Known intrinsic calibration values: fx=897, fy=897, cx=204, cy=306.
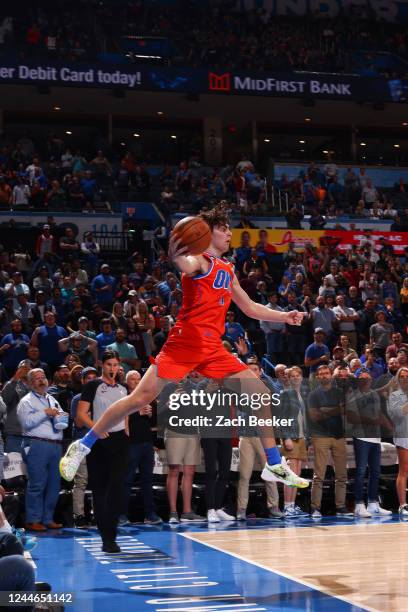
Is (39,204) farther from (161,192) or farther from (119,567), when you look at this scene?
(119,567)

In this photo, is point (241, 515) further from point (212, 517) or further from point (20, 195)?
point (20, 195)

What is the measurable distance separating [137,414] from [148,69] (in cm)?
1739

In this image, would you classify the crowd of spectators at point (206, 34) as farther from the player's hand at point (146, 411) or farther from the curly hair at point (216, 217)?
the curly hair at point (216, 217)

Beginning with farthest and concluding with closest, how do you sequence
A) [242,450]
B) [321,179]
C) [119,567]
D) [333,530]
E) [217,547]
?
[321,179], [242,450], [333,530], [217,547], [119,567]

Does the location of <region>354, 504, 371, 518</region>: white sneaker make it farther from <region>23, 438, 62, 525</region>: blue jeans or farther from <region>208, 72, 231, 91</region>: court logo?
<region>208, 72, 231, 91</region>: court logo

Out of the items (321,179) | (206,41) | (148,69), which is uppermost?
(206,41)

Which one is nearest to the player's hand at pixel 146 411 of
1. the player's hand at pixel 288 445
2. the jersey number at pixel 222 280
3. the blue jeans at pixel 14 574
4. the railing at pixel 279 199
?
the player's hand at pixel 288 445

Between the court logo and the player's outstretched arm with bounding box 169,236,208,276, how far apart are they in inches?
841

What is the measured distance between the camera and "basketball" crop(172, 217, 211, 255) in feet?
21.1

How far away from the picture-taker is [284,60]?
28859mm

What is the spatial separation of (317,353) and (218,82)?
1480 cm

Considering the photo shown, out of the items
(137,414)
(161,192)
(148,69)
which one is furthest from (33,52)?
(137,414)

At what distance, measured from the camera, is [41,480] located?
434 inches

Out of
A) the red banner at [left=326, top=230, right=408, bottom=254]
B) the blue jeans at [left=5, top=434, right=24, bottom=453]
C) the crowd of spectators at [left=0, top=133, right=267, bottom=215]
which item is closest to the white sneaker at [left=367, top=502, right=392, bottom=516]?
the blue jeans at [left=5, top=434, right=24, bottom=453]
